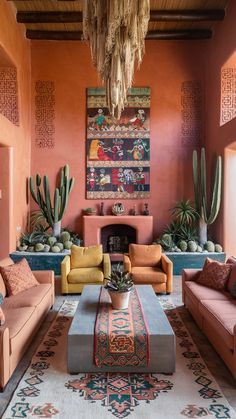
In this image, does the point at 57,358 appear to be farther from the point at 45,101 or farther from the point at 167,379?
the point at 45,101

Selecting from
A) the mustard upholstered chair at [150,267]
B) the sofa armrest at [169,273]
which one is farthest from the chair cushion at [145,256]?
the sofa armrest at [169,273]

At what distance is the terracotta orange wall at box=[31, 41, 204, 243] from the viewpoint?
29.8ft

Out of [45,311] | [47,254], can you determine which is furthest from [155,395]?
[47,254]

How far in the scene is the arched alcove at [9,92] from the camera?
26.2ft

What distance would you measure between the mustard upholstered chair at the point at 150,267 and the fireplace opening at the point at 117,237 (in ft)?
8.01

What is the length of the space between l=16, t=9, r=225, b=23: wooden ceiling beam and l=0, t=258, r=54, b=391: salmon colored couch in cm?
610

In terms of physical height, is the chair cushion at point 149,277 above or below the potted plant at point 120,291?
below

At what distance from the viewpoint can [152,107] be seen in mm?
9109

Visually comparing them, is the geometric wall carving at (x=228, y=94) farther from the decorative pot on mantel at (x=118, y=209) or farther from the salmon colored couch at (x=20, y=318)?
the salmon colored couch at (x=20, y=318)

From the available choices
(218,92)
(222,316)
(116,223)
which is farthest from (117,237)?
(222,316)

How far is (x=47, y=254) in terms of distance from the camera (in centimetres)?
781

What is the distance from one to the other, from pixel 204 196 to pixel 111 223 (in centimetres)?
249

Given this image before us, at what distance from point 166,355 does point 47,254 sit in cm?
493

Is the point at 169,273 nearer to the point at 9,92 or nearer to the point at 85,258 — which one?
the point at 85,258
